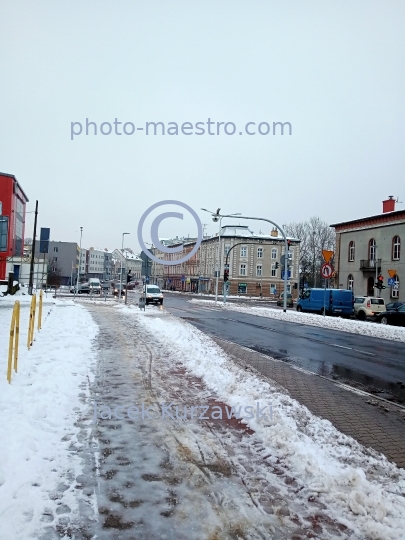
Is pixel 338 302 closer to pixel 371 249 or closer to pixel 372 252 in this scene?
pixel 372 252

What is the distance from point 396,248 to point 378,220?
3942 mm

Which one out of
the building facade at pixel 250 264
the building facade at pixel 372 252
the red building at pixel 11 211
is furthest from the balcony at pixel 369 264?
the red building at pixel 11 211

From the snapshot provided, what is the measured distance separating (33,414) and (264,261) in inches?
2736

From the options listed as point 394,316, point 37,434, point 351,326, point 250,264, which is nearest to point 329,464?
point 37,434

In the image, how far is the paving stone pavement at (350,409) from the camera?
17.7 ft

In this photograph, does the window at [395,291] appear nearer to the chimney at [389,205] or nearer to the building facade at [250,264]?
the chimney at [389,205]

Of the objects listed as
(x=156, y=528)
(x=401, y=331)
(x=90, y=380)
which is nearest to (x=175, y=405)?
(x=90, y=380)

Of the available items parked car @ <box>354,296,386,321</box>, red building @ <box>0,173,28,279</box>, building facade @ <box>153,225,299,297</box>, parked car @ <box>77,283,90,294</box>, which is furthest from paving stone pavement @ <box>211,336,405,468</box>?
building facade @ <box>153,225,299,297</box>

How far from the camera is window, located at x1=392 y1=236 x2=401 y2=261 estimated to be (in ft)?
135

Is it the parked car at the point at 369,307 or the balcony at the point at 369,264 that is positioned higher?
the balcony at the point at 369,264

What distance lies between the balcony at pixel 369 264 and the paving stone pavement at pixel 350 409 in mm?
36153

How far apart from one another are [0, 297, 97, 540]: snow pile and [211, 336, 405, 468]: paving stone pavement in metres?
3.55

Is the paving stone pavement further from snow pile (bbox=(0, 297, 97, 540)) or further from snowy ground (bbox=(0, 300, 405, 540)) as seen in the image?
snow pile (bbox=(0, 297, 97, 540))

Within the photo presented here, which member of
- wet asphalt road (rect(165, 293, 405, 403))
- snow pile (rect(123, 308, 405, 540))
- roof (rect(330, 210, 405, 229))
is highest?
roof (rect(330, 210, 405, 229))
